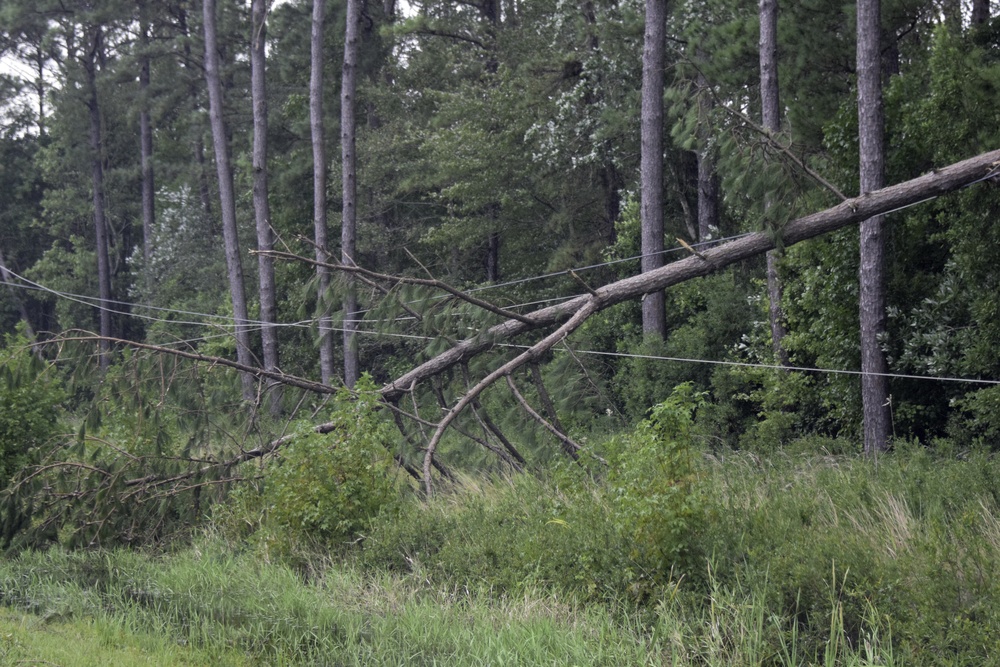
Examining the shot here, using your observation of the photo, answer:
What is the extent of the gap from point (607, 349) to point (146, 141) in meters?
23.8

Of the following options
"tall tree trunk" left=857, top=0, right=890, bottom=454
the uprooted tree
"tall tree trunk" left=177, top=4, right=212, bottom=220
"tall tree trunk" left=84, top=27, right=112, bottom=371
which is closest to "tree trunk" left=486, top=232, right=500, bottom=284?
"tall tree trunk" left=177, top=4, right=212, bottom=220

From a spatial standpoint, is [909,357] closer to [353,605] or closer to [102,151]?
[353,605]

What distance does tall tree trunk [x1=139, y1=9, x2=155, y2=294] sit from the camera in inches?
1317

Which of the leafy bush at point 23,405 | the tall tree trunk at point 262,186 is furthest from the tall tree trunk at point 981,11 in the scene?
the tall tree trunk at point 262,186

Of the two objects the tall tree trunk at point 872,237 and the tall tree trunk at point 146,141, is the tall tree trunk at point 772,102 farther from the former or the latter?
the tall tree trunk at point 146,141

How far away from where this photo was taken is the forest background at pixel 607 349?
7.15m

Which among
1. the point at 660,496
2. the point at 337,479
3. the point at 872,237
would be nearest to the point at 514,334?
the point at 337,479

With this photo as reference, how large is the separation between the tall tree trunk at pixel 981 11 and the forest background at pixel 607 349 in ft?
0.09

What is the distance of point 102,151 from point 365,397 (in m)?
32.1

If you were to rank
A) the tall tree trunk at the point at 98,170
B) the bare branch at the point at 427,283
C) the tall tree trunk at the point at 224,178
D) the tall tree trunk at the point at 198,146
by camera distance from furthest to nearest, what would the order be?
the tall tree trunk at the point at 98,170 → the tall tree trunk at the point at 198,146 → the tall tree trunk at the point at 224,178 → the bare branch at the point at 427,283

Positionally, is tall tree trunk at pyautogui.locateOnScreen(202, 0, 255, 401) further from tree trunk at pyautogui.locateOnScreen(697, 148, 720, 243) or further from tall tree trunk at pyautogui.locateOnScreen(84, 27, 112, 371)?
tall tree trunk at pyautogui.locateOnScreen(84, 27, 112, 371)

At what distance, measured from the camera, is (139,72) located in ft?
114

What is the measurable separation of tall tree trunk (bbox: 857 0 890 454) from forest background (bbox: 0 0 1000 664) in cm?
4

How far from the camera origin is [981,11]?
1184 centimetres
